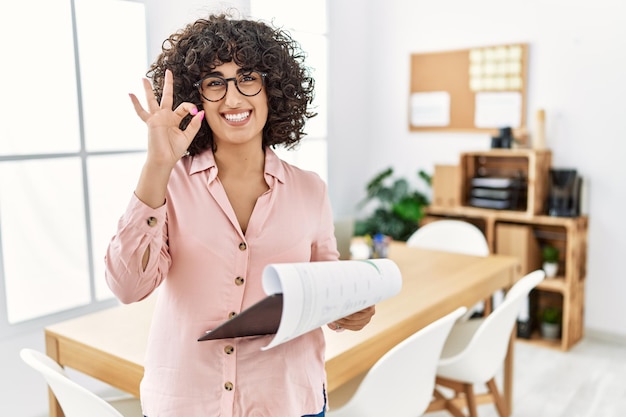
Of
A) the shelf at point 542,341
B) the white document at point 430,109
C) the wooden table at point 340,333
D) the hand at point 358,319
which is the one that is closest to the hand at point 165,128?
the hand at point 358,319

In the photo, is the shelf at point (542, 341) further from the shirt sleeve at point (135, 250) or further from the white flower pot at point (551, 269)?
the shirt sleeve at point (135, 250)

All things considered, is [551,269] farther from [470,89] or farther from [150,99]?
[150,99]

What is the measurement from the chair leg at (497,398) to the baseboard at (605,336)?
5.12ft

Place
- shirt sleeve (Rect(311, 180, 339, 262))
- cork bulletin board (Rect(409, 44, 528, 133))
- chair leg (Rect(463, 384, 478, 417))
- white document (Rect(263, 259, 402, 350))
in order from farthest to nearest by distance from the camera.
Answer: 1. cork bulletin board (Rect(409, 44, 528, 133))
2. chair leg (Rect(463, 384, 478, 417))
3. shirt sleeve (Rect(311, 180, 339, 262))
4. white document (Rect(263, 259, 402, 350))

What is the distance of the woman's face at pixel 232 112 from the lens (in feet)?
3.71

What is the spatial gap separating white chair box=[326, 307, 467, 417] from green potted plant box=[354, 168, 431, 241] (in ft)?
7.85

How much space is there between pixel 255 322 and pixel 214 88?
46 centimetres

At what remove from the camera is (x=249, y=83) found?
1.17 m

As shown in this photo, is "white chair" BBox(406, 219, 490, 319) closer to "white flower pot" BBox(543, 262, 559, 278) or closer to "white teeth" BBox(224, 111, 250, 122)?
"white flower pot" BBox(543, 262, 559, 278)

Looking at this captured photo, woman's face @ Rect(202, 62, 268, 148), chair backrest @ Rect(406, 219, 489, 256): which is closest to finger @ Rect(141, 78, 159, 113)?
woman's face @ Rect(202, 62, 268, 148)

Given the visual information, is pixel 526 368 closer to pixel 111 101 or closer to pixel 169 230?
pixel 111 101

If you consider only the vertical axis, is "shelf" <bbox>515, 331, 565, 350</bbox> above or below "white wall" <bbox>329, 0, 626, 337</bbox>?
below

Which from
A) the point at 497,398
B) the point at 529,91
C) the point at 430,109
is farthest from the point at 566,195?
the point at 497,398

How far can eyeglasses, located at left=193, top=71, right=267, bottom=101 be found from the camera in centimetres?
114
